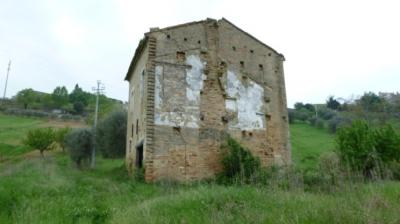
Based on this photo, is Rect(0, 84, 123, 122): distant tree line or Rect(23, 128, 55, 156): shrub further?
Rect(0, 84, 123, 122): distant tree line

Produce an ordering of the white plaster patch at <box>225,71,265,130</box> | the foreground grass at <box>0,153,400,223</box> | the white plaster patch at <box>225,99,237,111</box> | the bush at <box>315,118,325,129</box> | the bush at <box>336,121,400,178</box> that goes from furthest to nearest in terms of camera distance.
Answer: the bush at <box>315,118,325,129</box> < the white plaster patch at <box>225,71,265,130</box> < the white plaster patch at <box>225,99,237,111</box> < the bush at <box>336,121,400,178</box> < the foreground grass at <box>0,153,400,223</box>

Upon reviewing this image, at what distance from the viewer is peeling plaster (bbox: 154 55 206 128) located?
18.8 m

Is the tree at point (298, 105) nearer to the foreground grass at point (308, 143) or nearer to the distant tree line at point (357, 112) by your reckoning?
the distant tree line at point (357, 112)

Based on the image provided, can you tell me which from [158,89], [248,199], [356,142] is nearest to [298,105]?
[356,142]

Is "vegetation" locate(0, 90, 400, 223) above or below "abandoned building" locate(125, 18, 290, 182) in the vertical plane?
below

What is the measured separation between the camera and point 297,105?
73188mm

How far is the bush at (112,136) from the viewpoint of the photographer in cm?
3094

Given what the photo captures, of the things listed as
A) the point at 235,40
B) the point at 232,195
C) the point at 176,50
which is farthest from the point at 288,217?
the point at 235,40

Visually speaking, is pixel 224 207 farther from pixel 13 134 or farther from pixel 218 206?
pixel 13 134

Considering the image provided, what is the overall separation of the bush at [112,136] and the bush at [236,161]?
14.7 m

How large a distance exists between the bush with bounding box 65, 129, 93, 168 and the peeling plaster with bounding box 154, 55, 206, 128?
1379 cm

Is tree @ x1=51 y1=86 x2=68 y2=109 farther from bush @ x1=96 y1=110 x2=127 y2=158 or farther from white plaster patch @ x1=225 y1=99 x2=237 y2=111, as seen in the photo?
white plaster patch @ x1=225 y1=99 x2=237 y2=111

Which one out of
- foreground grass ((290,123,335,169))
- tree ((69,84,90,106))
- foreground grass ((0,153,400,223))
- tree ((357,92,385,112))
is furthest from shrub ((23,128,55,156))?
tree ((357,92,385,112))

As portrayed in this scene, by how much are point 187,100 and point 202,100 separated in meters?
0.92
